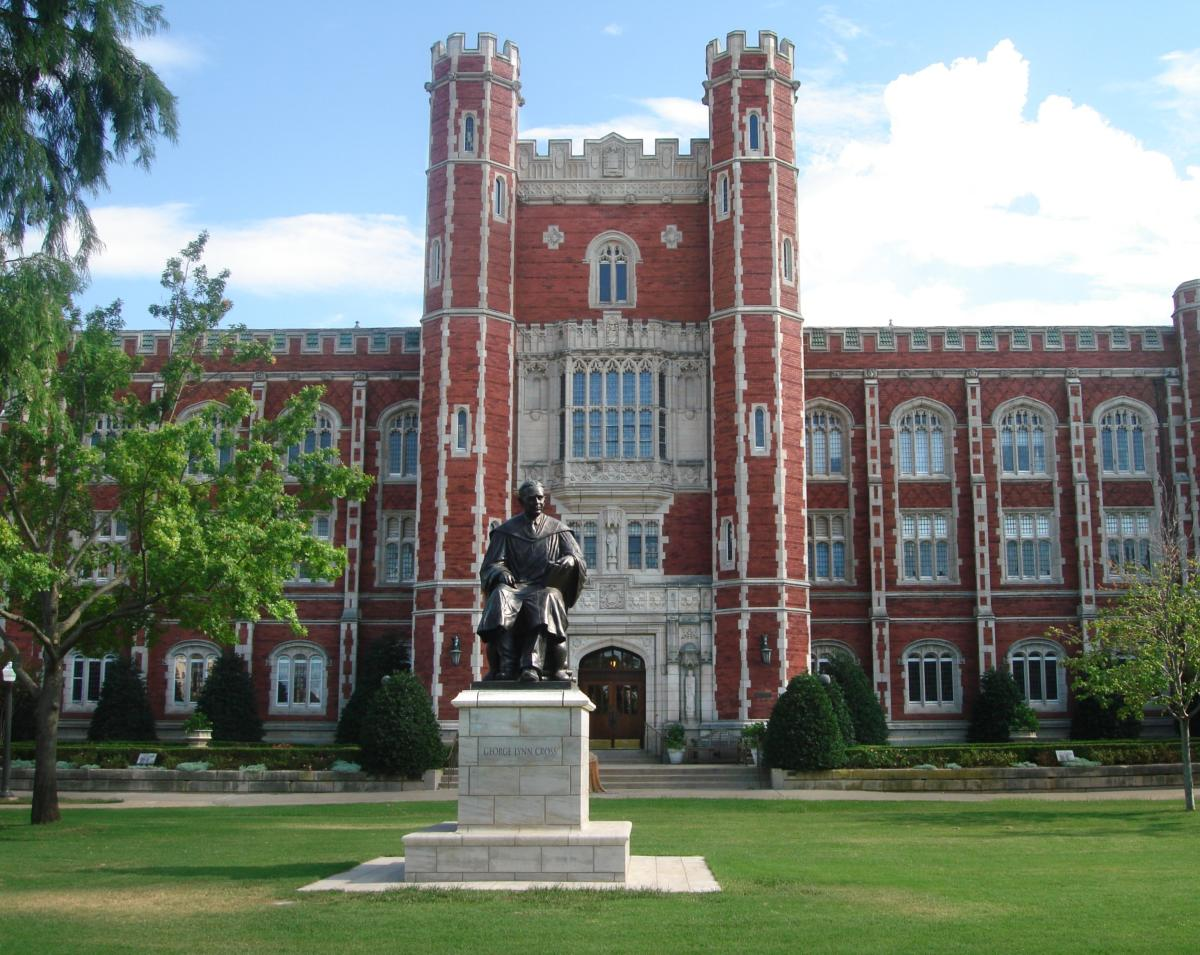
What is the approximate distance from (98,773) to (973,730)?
2268 cm

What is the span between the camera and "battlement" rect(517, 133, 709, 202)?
3909 cm

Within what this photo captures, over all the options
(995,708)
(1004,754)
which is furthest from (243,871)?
(995,708)

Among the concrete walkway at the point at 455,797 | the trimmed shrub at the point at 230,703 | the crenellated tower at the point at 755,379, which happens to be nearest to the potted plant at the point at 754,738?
the crenellated tower at the point at 755,379

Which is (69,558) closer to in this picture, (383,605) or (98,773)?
(98,773)

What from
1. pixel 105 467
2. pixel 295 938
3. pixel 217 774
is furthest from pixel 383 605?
pixel 295 938

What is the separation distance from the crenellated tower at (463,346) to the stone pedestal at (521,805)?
70.5 feet

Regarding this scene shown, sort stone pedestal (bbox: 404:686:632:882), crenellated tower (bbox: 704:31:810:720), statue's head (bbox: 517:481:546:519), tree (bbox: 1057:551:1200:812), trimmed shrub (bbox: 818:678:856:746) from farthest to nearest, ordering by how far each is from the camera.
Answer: crenellated tower (bbox: 704:31:810:720) → trimmed shrub (bbox: 818:678:856:746) → tree (bbox: 1057:551:1200:812) → statue's head (bbox: 517:481:546:519) → stone pedestal (bbox: 404:686:632:882)

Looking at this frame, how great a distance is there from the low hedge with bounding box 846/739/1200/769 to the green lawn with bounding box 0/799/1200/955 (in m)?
8.58

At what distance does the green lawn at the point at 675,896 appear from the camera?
10148 mm

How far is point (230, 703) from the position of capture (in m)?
37.6

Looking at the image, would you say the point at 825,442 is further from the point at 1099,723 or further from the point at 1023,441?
the point at 1099,723

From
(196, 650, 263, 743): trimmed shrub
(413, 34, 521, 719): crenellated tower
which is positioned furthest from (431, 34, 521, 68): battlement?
(196, 650, 263, 743): trimmed shrub

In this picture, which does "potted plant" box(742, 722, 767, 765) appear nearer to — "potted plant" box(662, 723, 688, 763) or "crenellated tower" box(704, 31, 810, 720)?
"crenellated tower" box(704, 31, 810, 720)

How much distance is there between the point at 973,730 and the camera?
38.4 metres
